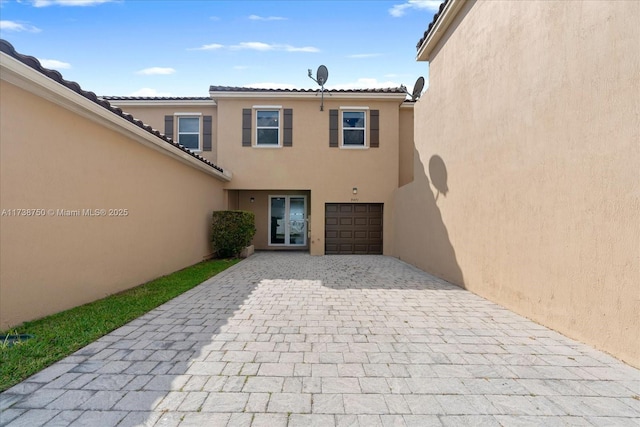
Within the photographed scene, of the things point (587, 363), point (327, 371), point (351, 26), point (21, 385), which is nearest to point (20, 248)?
point (21, 385)

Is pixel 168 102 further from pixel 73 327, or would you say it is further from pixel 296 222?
pixel 73 327

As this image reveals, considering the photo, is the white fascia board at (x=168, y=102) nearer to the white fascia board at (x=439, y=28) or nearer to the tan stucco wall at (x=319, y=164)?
the tan stucco wall at (x=319, y=164)

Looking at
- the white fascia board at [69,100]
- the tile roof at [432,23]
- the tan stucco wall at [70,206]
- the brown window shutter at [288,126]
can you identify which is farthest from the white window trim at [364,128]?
the tan stucco wall at [70,206]

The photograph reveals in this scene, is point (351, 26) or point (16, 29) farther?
point (351, 26)

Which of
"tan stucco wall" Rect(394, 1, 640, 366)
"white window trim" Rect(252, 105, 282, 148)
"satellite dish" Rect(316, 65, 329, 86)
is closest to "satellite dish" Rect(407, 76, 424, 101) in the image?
"satellite dish" Rect(316, 65, 329, 86)

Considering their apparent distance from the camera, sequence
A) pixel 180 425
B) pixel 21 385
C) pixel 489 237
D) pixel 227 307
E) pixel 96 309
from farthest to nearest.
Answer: pixel 489 237 → pixel 227 307 → pixel 96 309 → pixel 21 385 → pixel 180 425

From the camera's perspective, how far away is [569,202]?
3.75 metres

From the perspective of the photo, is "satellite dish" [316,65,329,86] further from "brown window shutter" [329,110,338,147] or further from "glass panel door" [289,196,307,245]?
"glass panel door" [289,196,307,245]

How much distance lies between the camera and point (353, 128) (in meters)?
11.9

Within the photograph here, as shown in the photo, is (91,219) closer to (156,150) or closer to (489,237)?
(156,150)

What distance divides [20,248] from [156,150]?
374 cm

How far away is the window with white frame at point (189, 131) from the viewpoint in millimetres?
12406

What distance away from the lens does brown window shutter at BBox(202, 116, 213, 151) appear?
12.2 meters

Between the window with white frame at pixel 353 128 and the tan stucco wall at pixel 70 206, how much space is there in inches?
278
